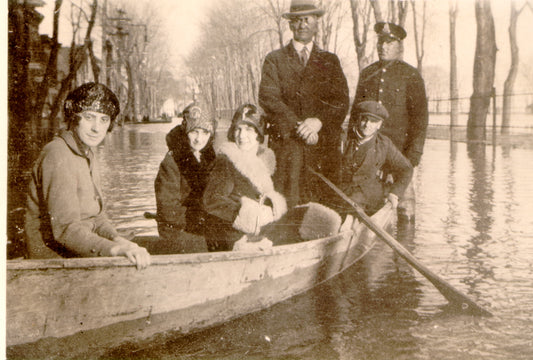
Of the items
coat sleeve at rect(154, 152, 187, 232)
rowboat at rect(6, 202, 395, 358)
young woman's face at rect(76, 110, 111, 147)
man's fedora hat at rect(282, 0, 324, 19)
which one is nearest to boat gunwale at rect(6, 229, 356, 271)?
rowboat at rect(6, 202, 395, 358)

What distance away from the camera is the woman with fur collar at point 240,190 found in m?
4.35

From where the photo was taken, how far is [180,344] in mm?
3641

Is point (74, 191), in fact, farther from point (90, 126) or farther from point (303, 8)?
point (303, 8)

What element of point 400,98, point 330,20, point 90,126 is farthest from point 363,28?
point 90,126

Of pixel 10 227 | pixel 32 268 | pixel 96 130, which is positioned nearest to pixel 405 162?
pixel 96 130

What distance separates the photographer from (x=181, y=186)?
477 cm

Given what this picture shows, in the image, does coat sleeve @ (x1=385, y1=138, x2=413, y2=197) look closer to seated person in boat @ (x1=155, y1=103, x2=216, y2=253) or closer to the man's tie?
the man's tie

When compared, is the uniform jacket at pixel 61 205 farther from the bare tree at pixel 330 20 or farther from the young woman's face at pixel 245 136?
the bare tree at pixel 330 20

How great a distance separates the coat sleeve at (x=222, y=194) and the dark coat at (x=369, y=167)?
152 centimetres

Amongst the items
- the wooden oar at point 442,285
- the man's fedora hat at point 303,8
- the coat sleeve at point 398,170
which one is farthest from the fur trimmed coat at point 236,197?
the coat sleeve at point 398,170

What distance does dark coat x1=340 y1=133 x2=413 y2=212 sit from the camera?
216 inches

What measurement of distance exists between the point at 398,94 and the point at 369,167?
1085mm

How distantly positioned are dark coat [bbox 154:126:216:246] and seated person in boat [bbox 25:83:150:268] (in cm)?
123

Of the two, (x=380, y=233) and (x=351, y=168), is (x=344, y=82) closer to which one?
(x=351, y=168)
